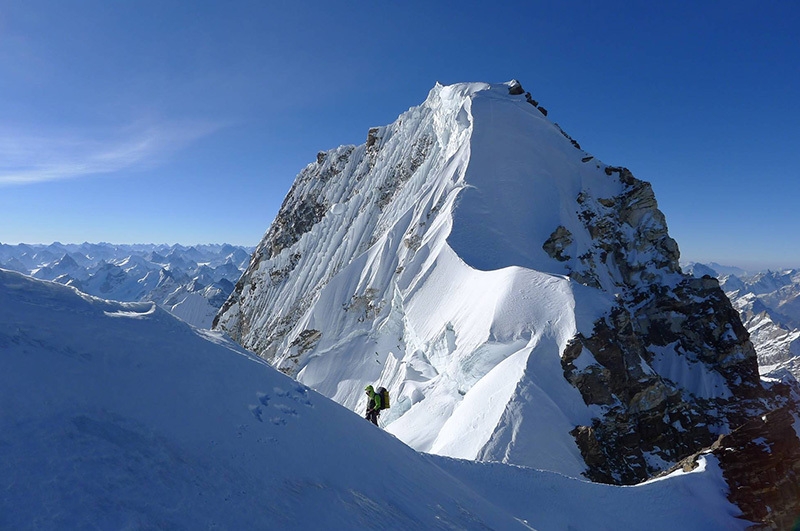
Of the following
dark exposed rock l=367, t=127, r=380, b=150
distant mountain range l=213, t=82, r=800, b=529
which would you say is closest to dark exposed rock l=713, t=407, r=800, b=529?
distant mountain range l=213, t=82, r=800, b=529

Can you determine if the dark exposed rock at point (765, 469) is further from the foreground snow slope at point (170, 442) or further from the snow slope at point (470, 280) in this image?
the foreground snow slope at point (170, 442)

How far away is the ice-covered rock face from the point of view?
58.2ft

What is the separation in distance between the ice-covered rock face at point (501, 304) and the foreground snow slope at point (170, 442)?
9.24 meters

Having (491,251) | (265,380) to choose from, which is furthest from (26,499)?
(491,251)

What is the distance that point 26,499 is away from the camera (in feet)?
12.7

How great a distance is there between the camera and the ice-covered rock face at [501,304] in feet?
58.2

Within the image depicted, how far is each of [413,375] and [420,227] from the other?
15.4 metres

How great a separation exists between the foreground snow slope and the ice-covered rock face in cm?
924

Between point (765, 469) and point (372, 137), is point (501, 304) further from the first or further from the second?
point (372, 137)

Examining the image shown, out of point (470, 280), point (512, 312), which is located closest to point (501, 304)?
point (512, 312)

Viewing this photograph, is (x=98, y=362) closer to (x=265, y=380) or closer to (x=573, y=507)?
→ (x=265, y=380)

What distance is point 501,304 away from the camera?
2189cm

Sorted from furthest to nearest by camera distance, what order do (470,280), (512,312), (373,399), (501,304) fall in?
(470,280) < (501,304) < (512,312) < (373,399)

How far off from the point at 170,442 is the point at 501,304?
18434 millimetres
